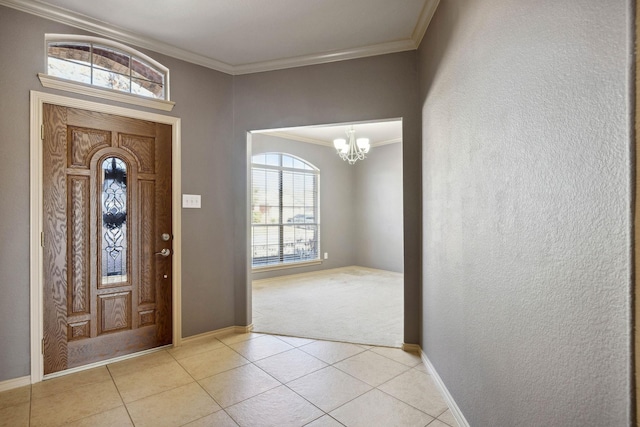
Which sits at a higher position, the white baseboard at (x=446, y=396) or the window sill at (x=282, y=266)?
the window sill at (x=282, y=266)

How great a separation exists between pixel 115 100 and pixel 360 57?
228cm

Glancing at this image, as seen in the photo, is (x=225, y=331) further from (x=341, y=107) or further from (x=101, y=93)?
(x=341, y=107)

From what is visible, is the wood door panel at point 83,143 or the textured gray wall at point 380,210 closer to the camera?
the wood door panel at point 83,143

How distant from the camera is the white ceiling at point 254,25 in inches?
97.9

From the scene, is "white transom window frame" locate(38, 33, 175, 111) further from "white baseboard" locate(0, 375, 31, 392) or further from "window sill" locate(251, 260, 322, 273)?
"window sill" locate(251, 260, 322, 273)

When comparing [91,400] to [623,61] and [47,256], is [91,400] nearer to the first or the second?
[47,256]

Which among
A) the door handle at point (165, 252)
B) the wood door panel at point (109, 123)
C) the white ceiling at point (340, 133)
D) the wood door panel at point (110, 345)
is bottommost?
the wood door panel at point (110, 345)

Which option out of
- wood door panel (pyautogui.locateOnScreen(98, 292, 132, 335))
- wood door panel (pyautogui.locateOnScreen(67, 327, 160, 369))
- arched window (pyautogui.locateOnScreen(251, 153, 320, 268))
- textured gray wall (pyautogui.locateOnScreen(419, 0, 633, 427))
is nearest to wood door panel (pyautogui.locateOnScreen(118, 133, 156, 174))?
wood door panel (pyautogui.locateOnScreen(98, 292, 132, 335))

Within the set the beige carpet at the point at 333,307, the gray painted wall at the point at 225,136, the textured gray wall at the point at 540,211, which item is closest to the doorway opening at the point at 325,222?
the beige carpet at the point at 333,307

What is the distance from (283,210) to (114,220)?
13.0ft

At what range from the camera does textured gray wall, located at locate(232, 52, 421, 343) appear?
9.82 feet

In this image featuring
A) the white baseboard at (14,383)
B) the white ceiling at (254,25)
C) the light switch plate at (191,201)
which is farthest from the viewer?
the light switch plate at (191,201)

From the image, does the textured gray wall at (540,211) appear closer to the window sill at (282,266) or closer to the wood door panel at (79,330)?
the wood door panel at (79,330)

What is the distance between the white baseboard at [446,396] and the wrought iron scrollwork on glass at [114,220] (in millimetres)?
2725
